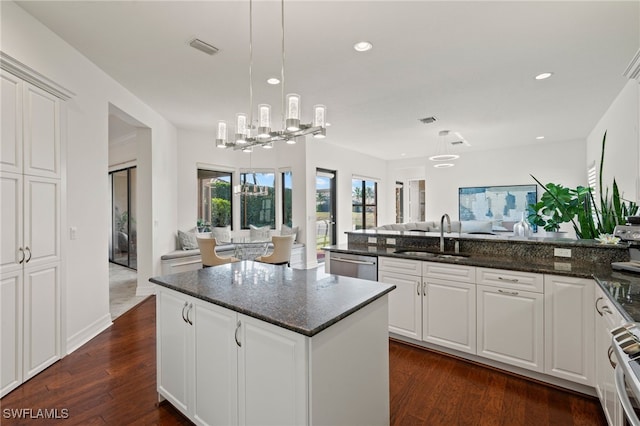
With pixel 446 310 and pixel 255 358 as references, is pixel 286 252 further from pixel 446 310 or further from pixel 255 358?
pixel 255 358

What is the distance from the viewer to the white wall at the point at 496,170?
6.91 meters

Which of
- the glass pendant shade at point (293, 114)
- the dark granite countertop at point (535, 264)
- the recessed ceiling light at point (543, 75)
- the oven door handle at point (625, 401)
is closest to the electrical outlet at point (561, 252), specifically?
the dark granite countertop at point (535, 264)

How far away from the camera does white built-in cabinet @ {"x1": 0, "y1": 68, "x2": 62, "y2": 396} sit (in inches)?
84.8

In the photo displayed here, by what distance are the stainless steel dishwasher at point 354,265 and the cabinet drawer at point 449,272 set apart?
55 cm

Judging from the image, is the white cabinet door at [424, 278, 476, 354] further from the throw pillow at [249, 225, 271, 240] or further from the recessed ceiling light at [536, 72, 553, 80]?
the throw pillow at [249, 225, 271, 240]

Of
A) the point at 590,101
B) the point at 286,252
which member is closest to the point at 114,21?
the point at 286,252

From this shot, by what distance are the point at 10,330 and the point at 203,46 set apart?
2.75 m

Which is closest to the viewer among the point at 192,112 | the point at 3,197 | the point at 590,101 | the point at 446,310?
the point at 3,197

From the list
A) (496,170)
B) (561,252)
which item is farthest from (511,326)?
(496,170)

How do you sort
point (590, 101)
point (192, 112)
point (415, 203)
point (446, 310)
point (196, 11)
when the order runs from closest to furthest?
1. point (196, 11)
2. point (446, 310)
3. point (590, 101)
4. point (192, 112)
5. point (415, 203)

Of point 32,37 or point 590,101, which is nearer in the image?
point 32,37

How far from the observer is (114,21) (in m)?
2.45

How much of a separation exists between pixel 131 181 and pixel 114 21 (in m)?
4.86

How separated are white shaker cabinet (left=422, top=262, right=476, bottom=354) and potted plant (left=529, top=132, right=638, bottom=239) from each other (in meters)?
1.31
